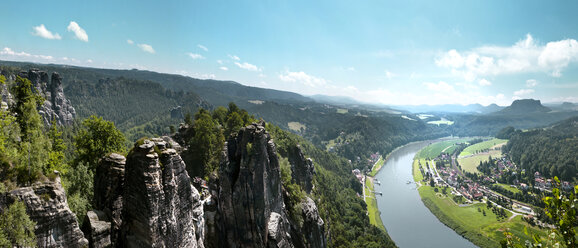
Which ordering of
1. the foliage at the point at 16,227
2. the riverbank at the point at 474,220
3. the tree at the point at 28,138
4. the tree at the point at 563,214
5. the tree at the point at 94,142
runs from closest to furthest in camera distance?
the tree at the point at 563,214 < the foliage at the point at 16,227 < the tree at the point at 28,138 < the tree at the point at 94,142 < the riverbank at the point at 474,220

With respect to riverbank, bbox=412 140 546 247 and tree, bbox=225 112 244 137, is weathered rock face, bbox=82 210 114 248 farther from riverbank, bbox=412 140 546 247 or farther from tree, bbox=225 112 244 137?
riverbank, bbox=412 140 546 247

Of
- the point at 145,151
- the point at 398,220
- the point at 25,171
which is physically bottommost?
the point at 398,220

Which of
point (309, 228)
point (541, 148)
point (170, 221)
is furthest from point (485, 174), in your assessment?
point (170, 221)

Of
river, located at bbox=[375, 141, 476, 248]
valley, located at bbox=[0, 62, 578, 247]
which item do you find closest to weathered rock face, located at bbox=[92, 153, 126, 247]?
valley, located at bbox=[0, 62, 578, 247]

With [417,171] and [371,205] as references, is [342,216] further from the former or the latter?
[417,171]

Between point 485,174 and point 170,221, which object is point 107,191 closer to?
point 170,221

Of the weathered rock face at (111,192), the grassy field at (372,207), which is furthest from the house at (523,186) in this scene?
the weathered rock face at (111,192)

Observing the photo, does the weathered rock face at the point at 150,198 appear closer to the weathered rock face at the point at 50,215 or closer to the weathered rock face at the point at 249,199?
the weathered rock face at the point at 50,215
